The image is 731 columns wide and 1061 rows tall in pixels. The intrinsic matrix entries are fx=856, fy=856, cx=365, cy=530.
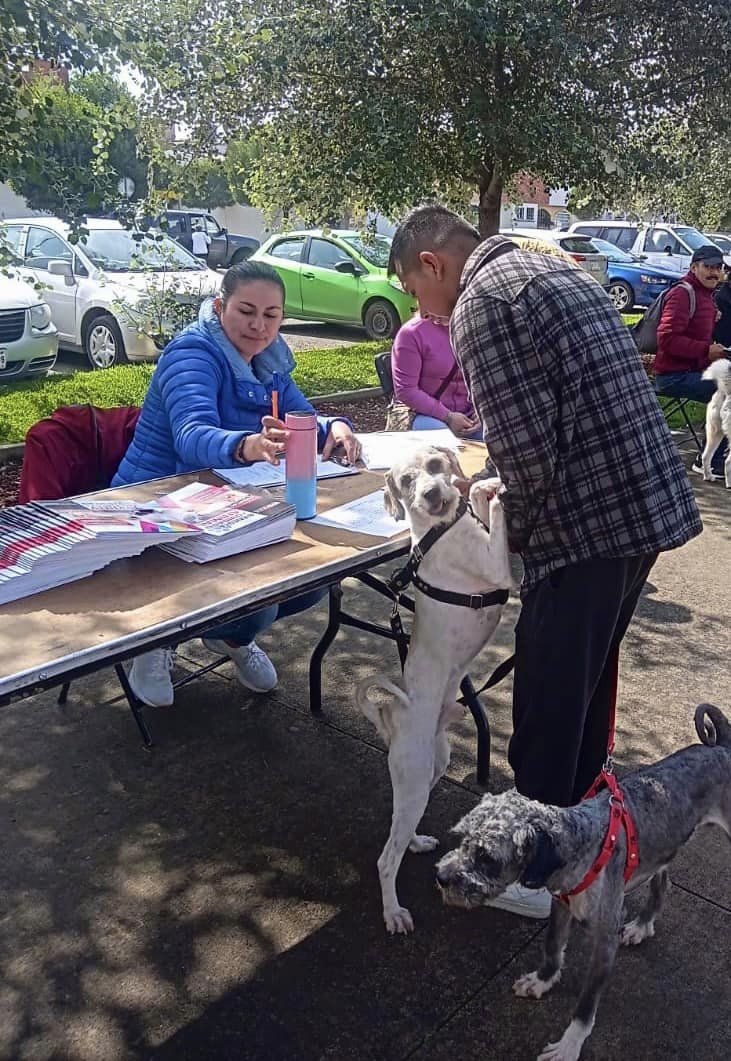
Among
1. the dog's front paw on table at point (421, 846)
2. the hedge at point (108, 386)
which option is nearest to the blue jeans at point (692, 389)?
the hedge at point (108, 386)

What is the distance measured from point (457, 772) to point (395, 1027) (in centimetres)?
118

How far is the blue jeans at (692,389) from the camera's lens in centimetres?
726

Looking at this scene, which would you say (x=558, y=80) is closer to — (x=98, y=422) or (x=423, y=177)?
(x=423, y=177)

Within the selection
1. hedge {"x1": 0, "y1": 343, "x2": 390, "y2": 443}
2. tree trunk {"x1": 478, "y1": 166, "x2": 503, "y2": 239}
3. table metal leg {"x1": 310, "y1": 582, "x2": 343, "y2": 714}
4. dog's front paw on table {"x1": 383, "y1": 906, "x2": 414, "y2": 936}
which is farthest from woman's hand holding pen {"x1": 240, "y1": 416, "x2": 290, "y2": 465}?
tree trunk {"x1": 478, "y1": 166, "x2": 503, "y2": 239}

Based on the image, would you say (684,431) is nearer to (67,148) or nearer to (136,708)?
(67,148)

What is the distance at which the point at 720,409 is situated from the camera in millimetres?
6652

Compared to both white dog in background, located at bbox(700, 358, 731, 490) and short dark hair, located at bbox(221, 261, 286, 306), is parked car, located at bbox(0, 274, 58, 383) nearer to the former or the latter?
short dark hair, located at bbox(221, 261, 286, 306)

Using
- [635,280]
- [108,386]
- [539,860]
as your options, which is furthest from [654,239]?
[539,860]

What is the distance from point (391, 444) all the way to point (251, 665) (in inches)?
44.6

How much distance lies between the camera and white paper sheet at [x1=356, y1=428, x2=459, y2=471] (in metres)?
3.45

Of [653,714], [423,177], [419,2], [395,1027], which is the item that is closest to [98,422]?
[395,1027]

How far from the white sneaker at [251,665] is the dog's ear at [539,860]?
6.48 ft

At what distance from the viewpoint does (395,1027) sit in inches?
87.5

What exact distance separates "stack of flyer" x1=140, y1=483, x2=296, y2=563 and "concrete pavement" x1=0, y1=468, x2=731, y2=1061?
3.67 feet
